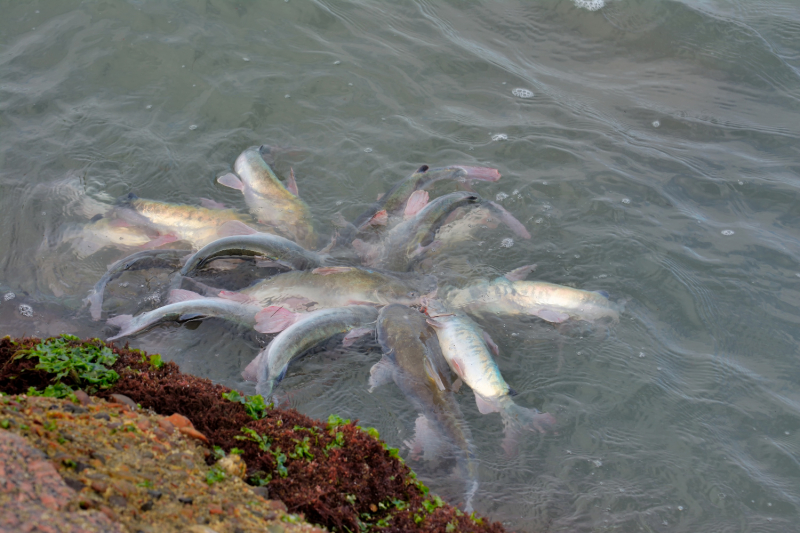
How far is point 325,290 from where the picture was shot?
5777 millimetres

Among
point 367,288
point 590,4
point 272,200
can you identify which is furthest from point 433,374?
point 590,4

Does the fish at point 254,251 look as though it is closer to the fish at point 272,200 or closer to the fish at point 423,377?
the fish at point 272,200

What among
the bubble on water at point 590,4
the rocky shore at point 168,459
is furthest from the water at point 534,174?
the rocky shore at point 168,459

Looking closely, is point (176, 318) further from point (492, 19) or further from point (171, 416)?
point (492, 19)

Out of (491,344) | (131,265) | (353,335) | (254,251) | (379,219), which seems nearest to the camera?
(353,335)

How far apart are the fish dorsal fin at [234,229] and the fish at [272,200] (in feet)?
1.30

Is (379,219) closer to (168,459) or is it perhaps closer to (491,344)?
(491,344)

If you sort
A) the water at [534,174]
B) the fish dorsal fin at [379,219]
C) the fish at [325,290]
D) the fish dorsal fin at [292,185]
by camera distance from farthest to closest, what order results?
the fish dorsal fin at [292,185] → the fish dorsal fin at [379,219] → the fish at [325,290] → the water at [534,174]

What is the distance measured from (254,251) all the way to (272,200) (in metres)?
1.25

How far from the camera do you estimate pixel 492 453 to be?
16.2ft

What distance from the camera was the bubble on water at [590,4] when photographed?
10.8 m

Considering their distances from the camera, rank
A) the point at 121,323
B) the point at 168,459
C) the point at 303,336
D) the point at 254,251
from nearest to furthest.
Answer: the point at 168,459 < the point at 303,336 < the point at 121,323 < the point at 254,251

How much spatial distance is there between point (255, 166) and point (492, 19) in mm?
6020

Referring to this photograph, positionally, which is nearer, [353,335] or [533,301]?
[353,335]
